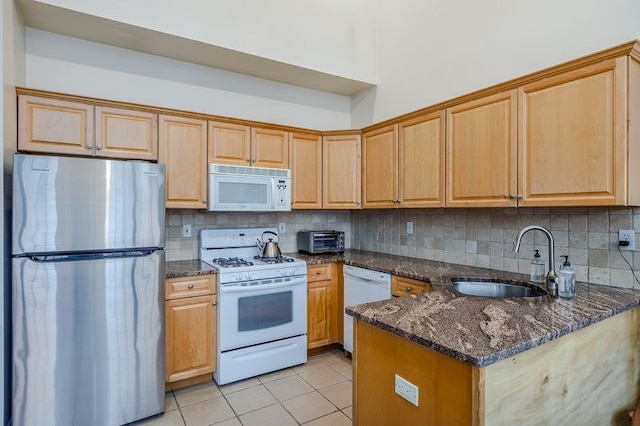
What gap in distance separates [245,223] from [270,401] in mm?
1610

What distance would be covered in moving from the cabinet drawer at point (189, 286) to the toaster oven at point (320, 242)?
109 centimetres

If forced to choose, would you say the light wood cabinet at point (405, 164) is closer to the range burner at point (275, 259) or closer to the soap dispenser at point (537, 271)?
the soap dispenser at point (537, 271)

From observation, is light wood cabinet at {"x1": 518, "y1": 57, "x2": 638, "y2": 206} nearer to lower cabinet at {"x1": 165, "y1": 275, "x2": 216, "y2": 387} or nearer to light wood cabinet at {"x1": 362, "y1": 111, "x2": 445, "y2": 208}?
light wood cabinet at {"x1": 362, "y1": 111, "x2": 445, "y2": 208}

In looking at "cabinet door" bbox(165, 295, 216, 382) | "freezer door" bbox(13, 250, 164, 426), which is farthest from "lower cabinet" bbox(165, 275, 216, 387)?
"freezer door" bbox(13, 250, 164, 426)

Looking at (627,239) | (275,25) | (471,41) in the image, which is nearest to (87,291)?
(275,25)

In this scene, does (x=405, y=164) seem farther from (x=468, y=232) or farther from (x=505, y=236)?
(x=505, y=236)

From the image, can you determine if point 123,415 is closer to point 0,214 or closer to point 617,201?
point 0,214

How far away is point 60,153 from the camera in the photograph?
2.41 meters

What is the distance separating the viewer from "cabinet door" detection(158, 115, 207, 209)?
274 cm

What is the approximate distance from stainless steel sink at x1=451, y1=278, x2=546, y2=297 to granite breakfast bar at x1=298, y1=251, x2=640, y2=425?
37 cm

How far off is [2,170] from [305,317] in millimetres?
2300

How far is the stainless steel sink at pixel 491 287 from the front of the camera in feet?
7.20

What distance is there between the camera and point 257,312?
9.15ft

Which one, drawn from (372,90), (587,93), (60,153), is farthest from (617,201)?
(60,153)
